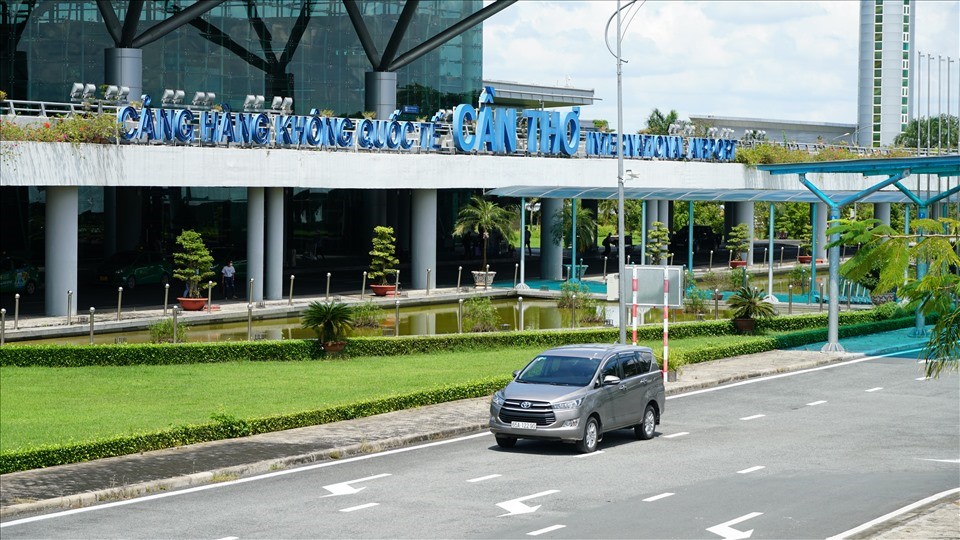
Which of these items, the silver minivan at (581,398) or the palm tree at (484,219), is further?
the palm tree at (484,219)

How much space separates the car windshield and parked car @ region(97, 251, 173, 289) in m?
34.0

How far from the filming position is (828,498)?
2097 centimetres

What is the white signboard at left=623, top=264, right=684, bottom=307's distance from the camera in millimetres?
35781

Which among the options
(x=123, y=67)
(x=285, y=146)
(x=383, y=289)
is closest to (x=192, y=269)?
(x=285, y=146)

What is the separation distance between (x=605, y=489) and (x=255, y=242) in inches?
1350

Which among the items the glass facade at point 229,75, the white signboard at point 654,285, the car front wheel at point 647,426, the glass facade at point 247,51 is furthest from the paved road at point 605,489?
the glass facade at point 247,51

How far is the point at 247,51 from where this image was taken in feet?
237

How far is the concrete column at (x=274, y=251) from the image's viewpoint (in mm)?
54094

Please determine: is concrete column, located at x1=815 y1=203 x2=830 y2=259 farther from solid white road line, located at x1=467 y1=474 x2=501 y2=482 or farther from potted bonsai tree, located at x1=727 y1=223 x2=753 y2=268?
solid white road line, located at x1=467 y1=474 x2=501 y2=482

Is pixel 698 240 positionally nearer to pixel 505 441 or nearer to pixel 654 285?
pixel 654 285

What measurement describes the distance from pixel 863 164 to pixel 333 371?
808 inches

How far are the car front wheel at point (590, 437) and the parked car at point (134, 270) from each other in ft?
116

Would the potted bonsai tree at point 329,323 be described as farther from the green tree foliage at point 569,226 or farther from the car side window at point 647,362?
the green tree foliage at point 569,226

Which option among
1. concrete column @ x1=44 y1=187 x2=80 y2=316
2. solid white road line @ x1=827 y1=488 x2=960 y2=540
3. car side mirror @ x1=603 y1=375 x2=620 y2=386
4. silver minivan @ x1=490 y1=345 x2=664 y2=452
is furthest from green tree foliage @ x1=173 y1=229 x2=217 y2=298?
solid white road line @ x1=827 y1=488 x2=960 y2=540
